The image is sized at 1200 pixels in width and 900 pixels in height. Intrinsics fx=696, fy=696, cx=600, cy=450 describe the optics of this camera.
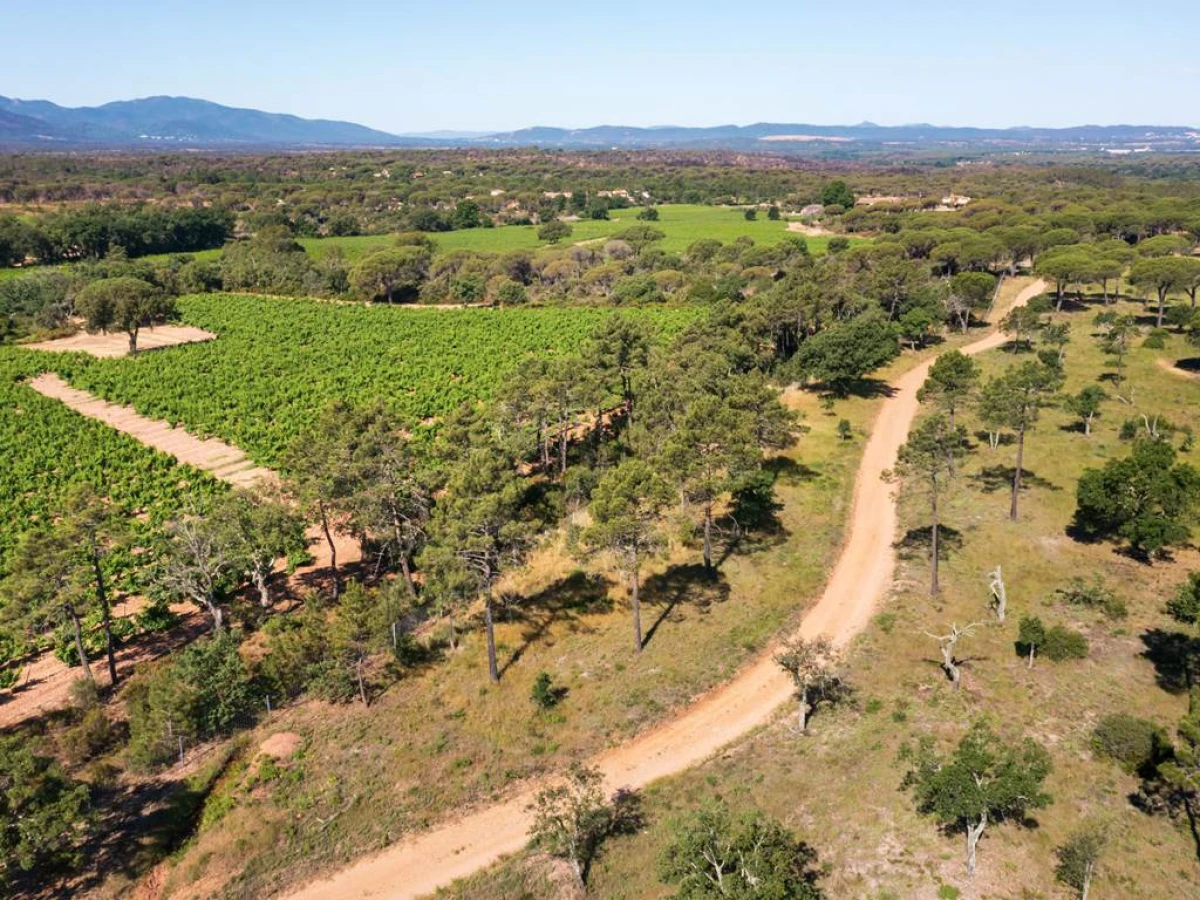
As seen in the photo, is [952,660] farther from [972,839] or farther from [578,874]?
[578,874]

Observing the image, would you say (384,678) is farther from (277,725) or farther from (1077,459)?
(1077,459)

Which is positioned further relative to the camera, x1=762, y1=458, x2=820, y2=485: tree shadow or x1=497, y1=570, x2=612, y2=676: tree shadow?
x1=762, y1=458, x2=820, y2=485: tree shadow

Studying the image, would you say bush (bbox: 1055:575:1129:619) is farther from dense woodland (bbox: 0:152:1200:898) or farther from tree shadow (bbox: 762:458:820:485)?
tree shadow (bbox: 762:458:820:485)

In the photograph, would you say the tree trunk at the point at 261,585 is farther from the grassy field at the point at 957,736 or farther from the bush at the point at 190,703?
the grassy field at the point at 957,736

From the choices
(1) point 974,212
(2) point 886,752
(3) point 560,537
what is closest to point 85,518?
(3) point 560,537

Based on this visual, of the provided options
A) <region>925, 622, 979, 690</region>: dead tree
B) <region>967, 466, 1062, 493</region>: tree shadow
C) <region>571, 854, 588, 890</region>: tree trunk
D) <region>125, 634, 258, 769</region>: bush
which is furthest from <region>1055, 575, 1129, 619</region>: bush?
<region>125, 634, 258, 769</region>: bush

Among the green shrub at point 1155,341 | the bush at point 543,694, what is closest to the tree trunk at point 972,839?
the bush at point 543,694

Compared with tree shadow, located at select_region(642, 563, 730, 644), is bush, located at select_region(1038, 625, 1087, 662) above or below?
above
